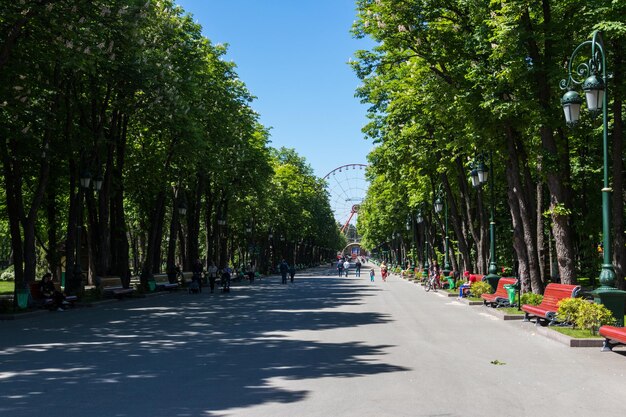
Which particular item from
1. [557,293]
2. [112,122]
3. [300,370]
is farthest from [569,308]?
[112,122]

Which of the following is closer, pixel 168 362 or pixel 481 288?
pixel 168 362

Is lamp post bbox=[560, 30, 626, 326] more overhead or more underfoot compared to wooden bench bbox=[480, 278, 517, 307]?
more overhead

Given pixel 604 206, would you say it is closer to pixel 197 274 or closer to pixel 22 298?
pixel 22 298

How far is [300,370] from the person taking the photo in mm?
9852

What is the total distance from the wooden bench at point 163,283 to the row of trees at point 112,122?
1.00 metres

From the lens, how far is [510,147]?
72.6 feet

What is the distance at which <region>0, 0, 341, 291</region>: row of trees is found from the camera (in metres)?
19.8

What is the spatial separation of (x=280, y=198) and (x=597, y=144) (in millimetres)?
45708

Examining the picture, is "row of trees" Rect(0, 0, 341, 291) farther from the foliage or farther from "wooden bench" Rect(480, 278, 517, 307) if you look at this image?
"wooden bench" Rect(480, 278, 517, 307)

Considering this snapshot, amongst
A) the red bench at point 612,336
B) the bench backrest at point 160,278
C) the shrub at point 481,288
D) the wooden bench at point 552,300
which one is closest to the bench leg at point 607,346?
the red bench at point 612,336

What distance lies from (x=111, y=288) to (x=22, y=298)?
691 cm

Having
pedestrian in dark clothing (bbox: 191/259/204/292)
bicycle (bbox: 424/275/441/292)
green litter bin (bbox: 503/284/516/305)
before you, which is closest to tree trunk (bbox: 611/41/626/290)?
green litter bin (bbox: 503/284/516/305)

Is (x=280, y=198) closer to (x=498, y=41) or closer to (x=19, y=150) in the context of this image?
(x=19, y=150)

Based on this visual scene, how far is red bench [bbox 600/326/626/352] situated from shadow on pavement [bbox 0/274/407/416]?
3843 millimetres
